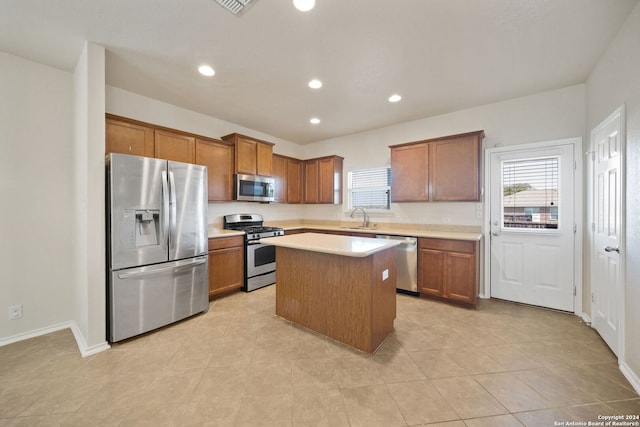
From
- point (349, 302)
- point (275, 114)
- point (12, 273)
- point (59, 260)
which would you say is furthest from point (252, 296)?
point (275, 114)

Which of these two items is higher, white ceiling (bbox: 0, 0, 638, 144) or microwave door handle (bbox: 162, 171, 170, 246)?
white ceiling (bbox: 0, 0, 638, 144)

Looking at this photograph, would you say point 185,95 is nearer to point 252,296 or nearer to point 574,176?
point 252,296

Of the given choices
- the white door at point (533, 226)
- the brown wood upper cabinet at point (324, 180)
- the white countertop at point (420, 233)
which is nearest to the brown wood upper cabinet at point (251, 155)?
the brown wood upper cabinet at point (324, 180)

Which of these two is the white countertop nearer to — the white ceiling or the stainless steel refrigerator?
the white ceiling

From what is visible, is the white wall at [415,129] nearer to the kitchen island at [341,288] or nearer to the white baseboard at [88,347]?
the kitchen island at [341,288]

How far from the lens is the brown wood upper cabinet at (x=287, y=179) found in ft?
16.2

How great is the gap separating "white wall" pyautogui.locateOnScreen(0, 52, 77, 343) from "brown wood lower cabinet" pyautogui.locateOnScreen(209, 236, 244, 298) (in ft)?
4.77

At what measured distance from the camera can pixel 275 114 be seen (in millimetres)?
3930

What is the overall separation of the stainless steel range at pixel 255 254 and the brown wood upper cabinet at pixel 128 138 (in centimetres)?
157

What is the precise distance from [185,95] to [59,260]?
2.45 metres

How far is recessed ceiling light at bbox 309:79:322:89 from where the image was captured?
2.91m

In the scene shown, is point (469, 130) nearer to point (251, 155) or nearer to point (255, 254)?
point (251, 155)

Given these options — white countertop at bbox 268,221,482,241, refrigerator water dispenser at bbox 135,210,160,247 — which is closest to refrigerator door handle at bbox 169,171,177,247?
refrigerator water dispenser at bbox 135,210,160,247

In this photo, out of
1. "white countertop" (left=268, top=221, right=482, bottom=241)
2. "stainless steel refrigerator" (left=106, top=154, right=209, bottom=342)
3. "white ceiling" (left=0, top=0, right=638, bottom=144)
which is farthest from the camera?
"white countertop" (left=268, top=221, right=482, bottom=241)
